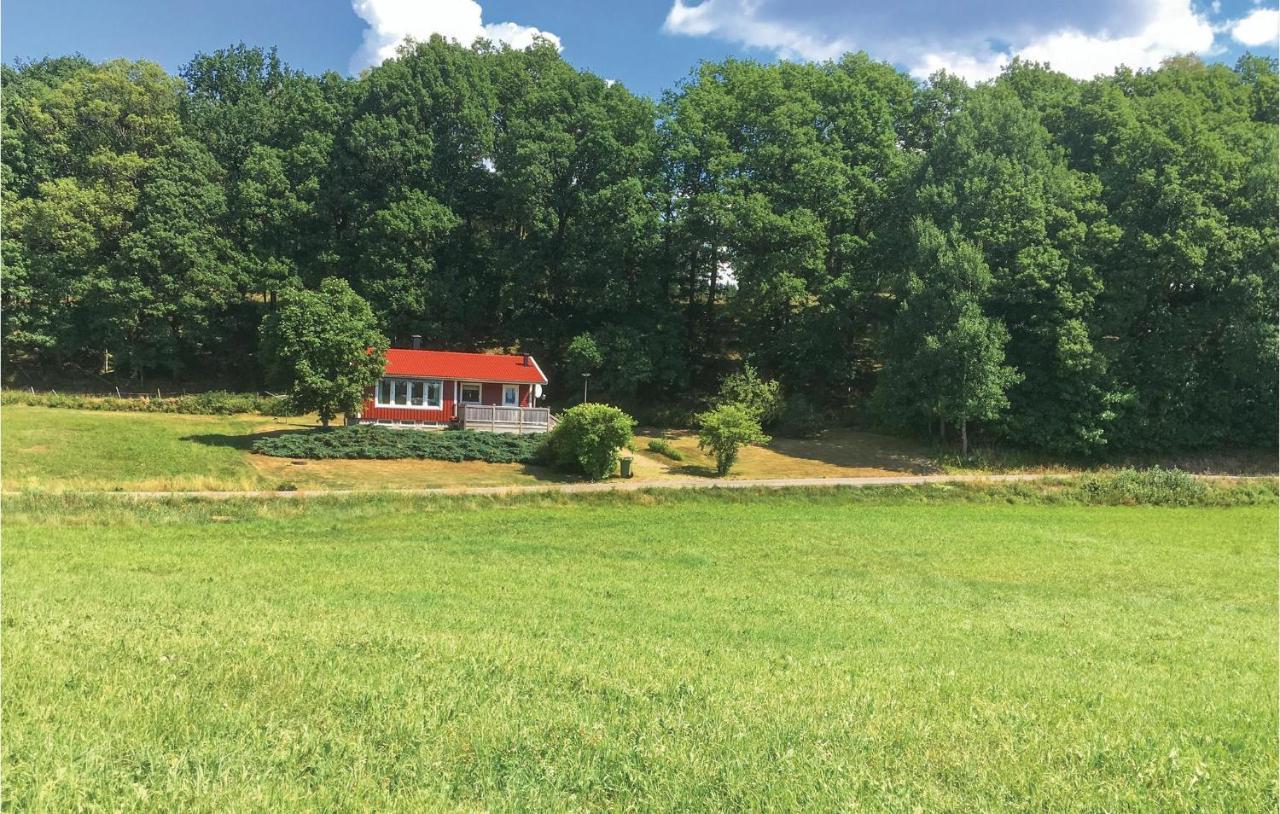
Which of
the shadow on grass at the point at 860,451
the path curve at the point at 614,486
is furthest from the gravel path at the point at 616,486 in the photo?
the shadow on grass at the point at 860,451

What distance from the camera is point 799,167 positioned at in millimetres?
45812

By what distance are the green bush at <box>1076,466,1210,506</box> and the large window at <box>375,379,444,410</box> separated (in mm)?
31885

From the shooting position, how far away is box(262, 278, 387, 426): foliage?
31922 millimetres

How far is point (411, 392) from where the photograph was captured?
38.5 metres

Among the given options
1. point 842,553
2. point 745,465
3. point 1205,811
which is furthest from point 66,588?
point 745,465

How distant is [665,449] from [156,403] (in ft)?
100

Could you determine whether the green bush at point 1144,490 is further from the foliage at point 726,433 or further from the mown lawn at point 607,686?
the mown lawn at point 607,686

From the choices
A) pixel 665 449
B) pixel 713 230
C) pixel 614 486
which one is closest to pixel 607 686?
pixel 614 486

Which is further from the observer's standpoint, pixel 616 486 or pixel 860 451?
pixel 860 451

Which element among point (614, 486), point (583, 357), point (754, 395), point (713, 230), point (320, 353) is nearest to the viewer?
point (614, 486)

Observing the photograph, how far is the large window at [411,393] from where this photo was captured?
38.0m

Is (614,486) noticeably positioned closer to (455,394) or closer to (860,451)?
(455,394)

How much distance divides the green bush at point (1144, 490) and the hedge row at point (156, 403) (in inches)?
1652

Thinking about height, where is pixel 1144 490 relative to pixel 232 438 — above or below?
below
